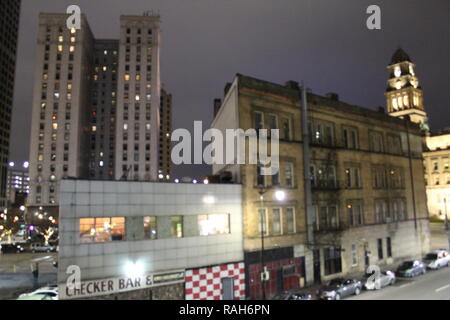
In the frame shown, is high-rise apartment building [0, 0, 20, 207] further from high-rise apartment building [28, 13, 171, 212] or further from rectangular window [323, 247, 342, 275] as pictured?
rectangular window [323, 247, 342, 275]

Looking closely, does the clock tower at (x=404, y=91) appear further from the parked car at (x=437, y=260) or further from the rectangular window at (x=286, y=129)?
the rectangular window at (x=286, y=129)

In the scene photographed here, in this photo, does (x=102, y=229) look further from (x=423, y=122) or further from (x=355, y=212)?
(x=423, y=122)

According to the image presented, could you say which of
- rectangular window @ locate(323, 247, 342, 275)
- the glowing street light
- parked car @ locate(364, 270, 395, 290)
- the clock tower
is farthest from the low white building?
the clock tower

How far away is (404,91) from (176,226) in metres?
126

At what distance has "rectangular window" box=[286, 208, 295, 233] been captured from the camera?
1065 inches

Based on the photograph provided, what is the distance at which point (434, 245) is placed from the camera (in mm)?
48750

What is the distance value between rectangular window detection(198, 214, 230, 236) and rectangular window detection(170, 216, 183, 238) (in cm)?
148

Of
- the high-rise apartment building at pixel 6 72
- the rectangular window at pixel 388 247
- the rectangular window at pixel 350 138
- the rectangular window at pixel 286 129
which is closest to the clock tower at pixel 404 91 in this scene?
the rectangular window at pixel 388 247

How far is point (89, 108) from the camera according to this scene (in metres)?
112

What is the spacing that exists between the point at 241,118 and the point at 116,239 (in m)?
12.9

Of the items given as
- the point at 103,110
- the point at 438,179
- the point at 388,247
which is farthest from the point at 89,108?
the point at 438,179

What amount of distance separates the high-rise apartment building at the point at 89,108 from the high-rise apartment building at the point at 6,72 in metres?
46.9

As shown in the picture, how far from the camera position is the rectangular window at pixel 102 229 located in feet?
61.7

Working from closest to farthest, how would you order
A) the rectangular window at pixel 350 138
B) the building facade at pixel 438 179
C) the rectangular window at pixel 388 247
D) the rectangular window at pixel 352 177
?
the rectangular window at pixel 352 177
the rectangular window at pixel 350 138
the rectangular window at pixel 388 247
the building facade at pixel 438 179
